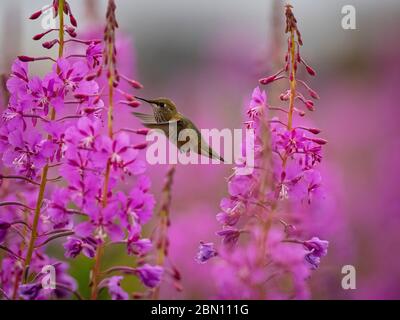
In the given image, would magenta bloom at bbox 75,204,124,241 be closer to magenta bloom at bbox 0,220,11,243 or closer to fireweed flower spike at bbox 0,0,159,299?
fireweed flower spike at bbox 0,0,159,299

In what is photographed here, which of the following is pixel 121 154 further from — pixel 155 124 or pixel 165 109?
pixel 165 109

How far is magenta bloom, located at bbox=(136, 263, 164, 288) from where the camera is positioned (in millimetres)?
2383

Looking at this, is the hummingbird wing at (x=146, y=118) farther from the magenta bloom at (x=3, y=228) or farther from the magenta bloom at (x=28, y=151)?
the magenta bloom at (x=3, y=228)

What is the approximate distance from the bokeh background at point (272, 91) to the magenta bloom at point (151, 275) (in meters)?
0.74

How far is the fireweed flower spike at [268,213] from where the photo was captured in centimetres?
254

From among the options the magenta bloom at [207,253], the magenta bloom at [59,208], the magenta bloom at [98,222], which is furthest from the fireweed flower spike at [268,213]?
the magenta bloom at [59,208]

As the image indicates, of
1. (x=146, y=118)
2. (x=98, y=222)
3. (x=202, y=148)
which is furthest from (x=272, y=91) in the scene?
(x=98, y=222)

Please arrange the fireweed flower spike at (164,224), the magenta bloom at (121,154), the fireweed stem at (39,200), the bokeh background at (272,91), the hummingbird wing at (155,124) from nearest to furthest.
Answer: the fireweed flower spike at (164,224)
the magenta bloom at (121,154)
the fireweed stem at (39,200)
the hummingbird wing at (155,124)
the bokeh background at (272,91)

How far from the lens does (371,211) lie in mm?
5637

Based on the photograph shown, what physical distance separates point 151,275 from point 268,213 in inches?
18.9

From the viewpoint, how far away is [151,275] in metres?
2.40

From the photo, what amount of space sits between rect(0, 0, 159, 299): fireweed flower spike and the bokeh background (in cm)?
70
